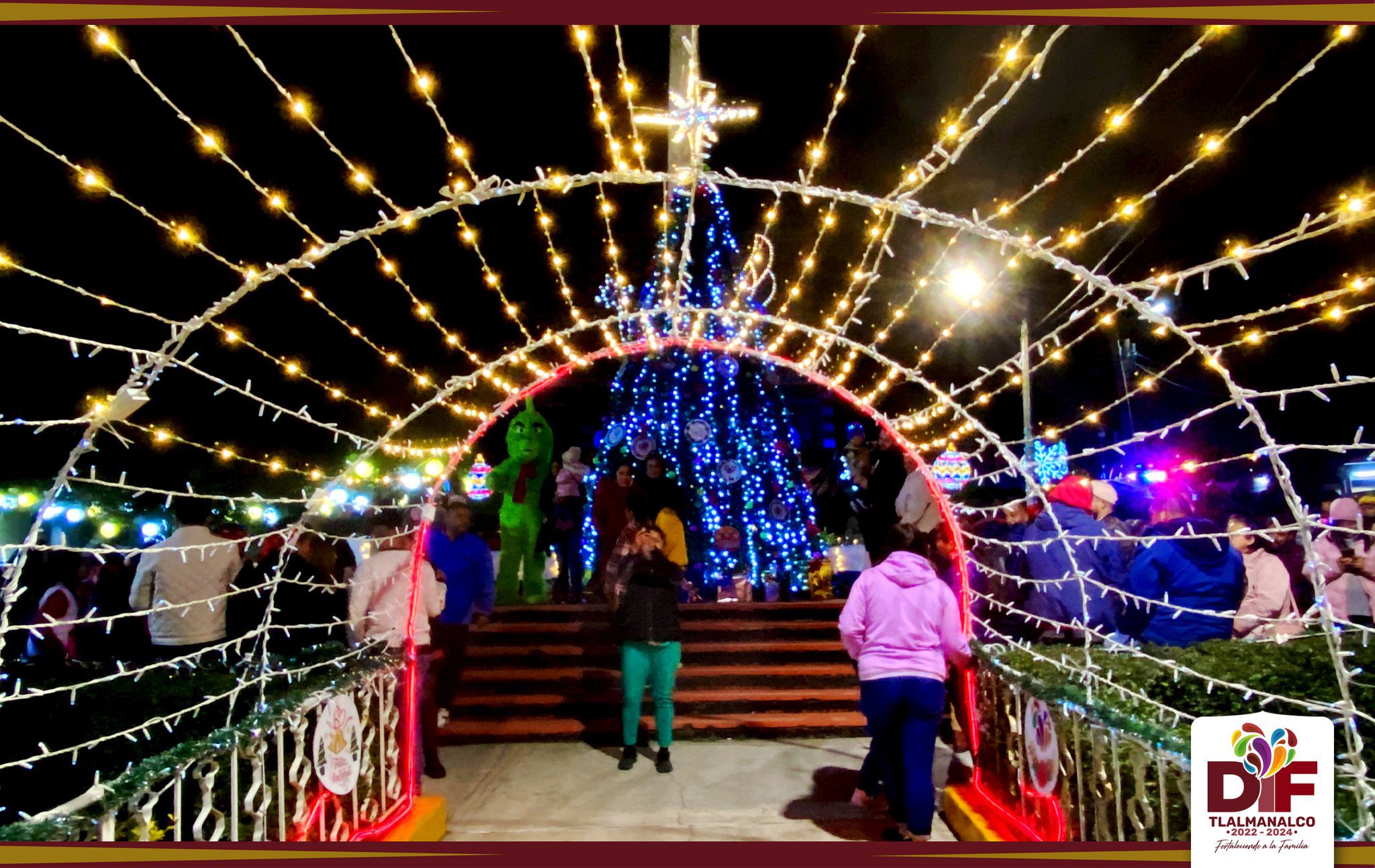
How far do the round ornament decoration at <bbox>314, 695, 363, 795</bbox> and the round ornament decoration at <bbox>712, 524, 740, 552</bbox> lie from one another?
6.70 meters

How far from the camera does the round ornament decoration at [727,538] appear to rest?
10977mm

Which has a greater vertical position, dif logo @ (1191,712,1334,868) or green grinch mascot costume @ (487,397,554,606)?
green grinch mascot costume @ (487,397,554,606)

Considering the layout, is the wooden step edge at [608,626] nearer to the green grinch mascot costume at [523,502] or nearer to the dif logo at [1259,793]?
the green grinch mascot costume at [523,502]

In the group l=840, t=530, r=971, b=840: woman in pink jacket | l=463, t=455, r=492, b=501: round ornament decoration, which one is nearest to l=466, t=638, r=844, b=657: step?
l=840, t=530, r=971, b=840: woman in pink jacket

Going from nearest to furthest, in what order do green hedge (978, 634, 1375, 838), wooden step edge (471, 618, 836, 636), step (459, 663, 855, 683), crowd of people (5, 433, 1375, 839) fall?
green hedge (978, 634, 1375, 838) < crowd of people (5, 433, 1375, 839) < step (459, 663, 855, 683) < wooden step edge (471, 618, 836, 636)

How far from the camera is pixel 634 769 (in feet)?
21.2

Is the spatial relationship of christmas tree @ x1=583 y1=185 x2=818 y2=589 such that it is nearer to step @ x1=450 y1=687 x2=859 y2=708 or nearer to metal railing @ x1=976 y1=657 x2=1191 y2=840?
step @ x1=450 y1=687 x2=859 y2=708

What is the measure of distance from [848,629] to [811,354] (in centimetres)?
223

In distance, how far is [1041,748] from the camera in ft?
14.2

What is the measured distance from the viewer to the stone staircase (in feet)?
24.5

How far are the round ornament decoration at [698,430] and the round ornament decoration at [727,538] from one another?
122 centimetres

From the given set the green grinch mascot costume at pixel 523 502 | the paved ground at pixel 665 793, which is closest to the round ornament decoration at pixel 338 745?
the paved ground at pixel 665 793

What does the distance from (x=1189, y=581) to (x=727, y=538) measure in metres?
5.89

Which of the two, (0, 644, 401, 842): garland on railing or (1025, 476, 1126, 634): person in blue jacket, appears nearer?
(0, 644, 401, 842): garland on railing
